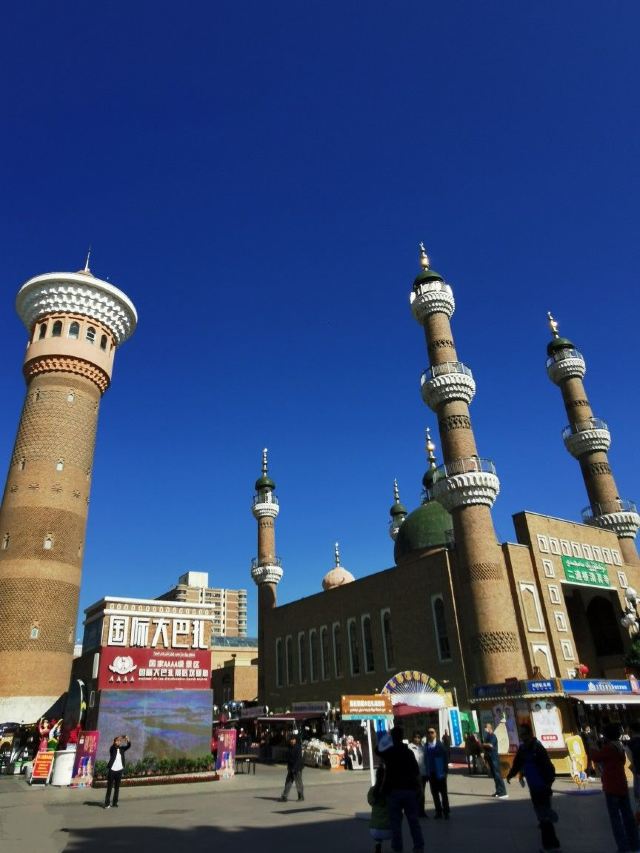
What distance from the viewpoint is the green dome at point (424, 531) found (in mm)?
37156

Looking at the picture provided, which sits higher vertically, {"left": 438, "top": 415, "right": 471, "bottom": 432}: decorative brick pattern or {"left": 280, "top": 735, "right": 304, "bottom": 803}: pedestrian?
{"left": 438, "top": 415, "right": 471, "bottom": 432}: decorative brick pattern

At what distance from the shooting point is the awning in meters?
18.6

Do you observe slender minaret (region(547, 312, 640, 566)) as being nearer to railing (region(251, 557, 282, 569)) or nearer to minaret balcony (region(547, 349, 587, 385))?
minaret balcony (region(547, 349, 587, 385))

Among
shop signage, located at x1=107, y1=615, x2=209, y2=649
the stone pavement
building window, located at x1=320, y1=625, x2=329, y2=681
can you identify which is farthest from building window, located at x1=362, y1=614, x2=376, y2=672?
the stone pavement

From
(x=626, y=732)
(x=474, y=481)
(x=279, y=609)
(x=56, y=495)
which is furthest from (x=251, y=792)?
(x=279, y=609)

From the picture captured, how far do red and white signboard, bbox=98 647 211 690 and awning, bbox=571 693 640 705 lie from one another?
11875 millimetres

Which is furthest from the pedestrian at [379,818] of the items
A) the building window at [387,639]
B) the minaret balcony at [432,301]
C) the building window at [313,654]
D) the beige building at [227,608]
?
the beige building at [227,608]

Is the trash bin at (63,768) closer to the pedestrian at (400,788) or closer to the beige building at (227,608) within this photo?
the pedestrian at (400,788)

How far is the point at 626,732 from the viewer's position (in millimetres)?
21594

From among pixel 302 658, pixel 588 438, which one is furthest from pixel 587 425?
pixel 302 658

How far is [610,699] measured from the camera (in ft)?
63.7

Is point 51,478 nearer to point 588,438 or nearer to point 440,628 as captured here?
point 440,628

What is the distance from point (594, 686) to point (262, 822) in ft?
43.7

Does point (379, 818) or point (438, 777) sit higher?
point (438, 777)
